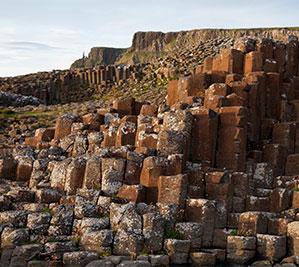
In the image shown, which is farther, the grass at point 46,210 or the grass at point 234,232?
the grass at point 46,210

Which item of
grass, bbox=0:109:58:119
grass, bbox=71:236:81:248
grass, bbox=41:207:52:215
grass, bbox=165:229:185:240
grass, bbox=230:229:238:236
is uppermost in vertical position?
grass, bbox=0:109:58:119

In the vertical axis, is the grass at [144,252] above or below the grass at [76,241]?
below

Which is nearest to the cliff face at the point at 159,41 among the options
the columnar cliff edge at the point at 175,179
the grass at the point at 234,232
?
the columnar cliff edge at the point at 175,179

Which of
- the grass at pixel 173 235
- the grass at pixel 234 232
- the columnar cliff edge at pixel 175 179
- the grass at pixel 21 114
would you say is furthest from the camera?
the grass at pixel 21 114

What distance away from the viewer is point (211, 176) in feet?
84.6

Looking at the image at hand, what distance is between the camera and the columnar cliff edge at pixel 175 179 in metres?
23.2

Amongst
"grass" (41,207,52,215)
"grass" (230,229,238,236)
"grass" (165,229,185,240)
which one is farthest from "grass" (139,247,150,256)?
"grass" (41,207,52,215)

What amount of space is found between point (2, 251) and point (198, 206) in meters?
7.16

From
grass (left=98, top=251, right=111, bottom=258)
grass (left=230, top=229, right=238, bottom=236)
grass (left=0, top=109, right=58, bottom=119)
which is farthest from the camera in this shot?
grass (left=0, top=109, right=58, bottom=119)

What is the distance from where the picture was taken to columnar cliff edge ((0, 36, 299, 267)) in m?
23.2

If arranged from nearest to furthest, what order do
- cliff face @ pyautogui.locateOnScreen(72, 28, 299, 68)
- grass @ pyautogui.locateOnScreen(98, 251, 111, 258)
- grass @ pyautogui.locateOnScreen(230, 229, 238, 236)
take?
1. grass @ pyautogui.locateOnScreen(98, 251, 111, 258)
2. grass @ pyautogui.locateOnScreen(230, 229, 238, 236)
3. cliff face @ pyautogui.locateOnScreen(72, 28, 299, 68)

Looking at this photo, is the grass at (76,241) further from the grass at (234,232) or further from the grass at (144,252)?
the grass at (234,232)

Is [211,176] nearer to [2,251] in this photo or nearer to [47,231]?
[47,231]

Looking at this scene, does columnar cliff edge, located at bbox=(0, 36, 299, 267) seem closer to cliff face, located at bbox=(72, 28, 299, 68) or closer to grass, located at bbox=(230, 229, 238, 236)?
grass, located at bbox=(230, 229, 238, 236)
